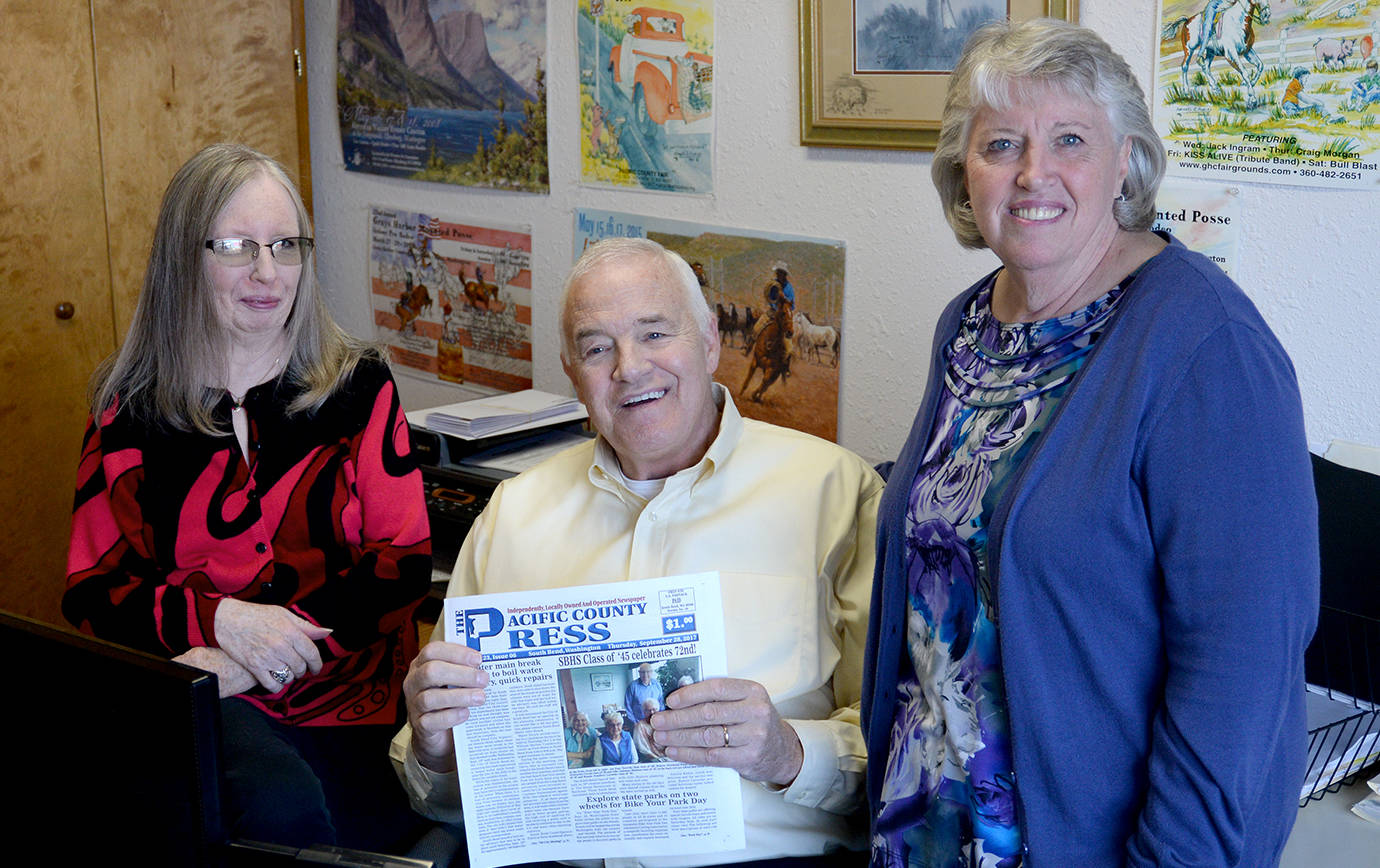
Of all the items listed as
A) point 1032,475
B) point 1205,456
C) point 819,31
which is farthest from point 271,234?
point 1205,456

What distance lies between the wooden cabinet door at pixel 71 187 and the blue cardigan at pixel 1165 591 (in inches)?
98.7

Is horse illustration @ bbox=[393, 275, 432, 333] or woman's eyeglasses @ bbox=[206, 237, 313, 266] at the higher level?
woman's eyeglasses @ bbox=[206, 237, 313, 266]

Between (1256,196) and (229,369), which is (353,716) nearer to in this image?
(229,369)

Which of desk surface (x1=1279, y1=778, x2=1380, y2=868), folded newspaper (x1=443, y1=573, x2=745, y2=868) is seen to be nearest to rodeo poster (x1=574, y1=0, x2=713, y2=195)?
folded newspaper (x1=443, y1=573, x2=745, y2=868)

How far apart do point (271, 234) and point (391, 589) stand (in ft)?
1.84

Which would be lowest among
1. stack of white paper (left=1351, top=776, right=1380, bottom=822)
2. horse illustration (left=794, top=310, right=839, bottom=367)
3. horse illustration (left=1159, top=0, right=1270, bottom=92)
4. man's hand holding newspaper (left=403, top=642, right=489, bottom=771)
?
stack of white paper (left=1351, top=776, right=1380, bottom=822)

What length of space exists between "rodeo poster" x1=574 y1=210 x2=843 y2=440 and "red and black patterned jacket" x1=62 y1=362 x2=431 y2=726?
0.77 metres

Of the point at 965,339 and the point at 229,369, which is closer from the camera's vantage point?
the point at 965,339

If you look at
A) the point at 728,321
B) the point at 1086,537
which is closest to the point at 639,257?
the point at 1086,537

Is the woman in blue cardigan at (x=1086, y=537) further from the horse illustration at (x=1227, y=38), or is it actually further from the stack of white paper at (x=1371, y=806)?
the horse illustration at (x=1227, y=38)

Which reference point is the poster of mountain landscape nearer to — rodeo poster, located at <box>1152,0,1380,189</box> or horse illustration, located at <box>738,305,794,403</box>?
horse illustration, located at <box>738,305,794,403</box>

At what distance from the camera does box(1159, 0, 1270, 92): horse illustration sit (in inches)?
66.7

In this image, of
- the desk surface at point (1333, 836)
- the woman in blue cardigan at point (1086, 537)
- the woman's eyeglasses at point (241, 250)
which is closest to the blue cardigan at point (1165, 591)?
the woman in blue cardigan at point (1086, 537)

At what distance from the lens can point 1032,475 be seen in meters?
1.13
